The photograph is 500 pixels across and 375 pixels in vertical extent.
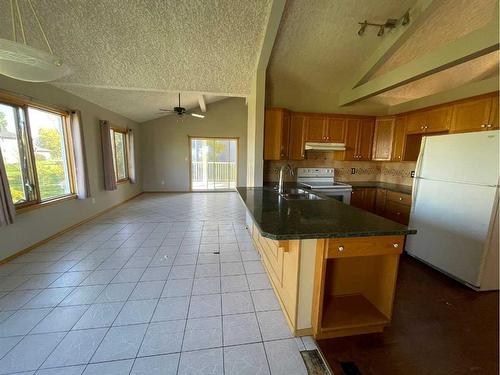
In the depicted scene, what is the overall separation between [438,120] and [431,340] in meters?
2.91

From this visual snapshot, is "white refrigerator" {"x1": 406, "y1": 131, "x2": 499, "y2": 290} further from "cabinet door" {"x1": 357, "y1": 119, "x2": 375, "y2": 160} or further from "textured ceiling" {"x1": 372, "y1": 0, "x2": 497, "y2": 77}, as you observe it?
"cabinet door" {"x1": 357, "y1": 119, "x2": 375, "y2": 160}

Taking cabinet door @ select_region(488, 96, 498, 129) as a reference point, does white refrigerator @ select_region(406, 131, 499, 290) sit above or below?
below

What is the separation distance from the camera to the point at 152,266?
8.48 ft

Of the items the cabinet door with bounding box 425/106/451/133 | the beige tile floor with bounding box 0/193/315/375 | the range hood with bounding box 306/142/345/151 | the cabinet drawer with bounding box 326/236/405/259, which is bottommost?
the beige tile floor with bounding box 0/193/315/375

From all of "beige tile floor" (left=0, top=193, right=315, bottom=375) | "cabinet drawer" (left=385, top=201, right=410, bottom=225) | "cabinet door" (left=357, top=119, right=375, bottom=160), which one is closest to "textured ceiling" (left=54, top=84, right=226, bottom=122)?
"beige tile floor" (left=0, top=193, right=315, bottom=375)

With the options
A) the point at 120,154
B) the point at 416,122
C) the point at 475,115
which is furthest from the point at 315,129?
the point at 120,154

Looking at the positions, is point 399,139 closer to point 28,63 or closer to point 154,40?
point 154,40

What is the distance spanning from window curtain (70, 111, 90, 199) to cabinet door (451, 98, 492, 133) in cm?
582

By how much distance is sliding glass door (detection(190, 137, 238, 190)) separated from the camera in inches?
294

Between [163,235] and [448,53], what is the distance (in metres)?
4.25

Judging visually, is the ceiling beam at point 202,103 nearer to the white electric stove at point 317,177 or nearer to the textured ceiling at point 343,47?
the textured ceiling at point 343,47

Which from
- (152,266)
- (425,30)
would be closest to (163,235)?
(152,266)

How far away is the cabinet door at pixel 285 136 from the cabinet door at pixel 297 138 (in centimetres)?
7

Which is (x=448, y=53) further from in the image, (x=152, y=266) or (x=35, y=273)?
(x=35, y=273)
